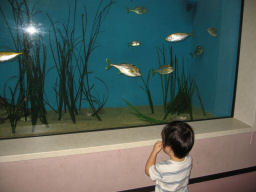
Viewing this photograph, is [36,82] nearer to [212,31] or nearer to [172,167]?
[172,167]

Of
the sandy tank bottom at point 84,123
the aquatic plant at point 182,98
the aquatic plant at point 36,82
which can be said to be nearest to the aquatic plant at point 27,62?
the aquatic plant at point 36,82

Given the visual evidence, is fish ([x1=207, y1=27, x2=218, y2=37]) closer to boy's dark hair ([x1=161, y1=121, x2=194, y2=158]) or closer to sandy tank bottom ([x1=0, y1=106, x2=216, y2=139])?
sandy tank bottom ([x1=0, y1=106, x2=216, y2=139])

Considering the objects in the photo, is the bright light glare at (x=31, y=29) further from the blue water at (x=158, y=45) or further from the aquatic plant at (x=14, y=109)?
the aquatic plant at (x=14, y=109)

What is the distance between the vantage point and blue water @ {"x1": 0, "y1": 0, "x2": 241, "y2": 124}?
231 centimetres

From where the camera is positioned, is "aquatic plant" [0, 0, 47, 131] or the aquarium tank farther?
the aquarium tank

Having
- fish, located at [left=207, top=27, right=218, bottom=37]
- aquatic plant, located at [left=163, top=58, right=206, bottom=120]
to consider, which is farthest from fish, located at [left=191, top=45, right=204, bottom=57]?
aquatic plant, located at [left=163, top=58, right=206, bottom=120]

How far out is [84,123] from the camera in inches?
76.6

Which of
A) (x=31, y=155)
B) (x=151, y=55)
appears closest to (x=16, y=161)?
(x=31, y=155)

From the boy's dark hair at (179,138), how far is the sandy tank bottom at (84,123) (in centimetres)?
92

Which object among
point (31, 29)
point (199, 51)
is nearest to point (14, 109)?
point (31, 29)

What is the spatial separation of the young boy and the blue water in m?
1.47

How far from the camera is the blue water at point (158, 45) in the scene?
231 centimetres

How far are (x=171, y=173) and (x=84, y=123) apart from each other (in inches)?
47.9

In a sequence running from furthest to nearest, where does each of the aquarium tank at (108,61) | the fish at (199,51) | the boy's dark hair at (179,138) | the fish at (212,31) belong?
the fish at (199,51) < the fish at (212,31) < the aquarium tank at (108,61) < the boy's dark hair at (179,138)
